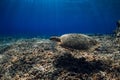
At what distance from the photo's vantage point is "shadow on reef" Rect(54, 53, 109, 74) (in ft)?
20.8

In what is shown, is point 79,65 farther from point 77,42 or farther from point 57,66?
point 77,42

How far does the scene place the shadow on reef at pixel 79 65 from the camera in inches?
249

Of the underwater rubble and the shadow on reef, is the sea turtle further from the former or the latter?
the shadow on reef

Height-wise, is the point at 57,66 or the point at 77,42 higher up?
the point at 77,42

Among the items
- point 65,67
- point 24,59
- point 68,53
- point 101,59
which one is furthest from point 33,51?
point 101,59

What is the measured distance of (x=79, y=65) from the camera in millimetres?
6586

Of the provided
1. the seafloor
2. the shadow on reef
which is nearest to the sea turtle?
the seafloor

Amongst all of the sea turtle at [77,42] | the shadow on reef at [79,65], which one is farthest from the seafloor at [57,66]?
the sea turtle at [77,42]

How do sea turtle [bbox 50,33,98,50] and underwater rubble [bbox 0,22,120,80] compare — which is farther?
sea turtle [bbox 50,33,98,50]

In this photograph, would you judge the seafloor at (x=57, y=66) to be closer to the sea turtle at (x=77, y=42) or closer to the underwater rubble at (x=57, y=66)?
the underwater rubble at (x=57, y=66)

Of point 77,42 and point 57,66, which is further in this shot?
point 77,42

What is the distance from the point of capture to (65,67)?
652cm

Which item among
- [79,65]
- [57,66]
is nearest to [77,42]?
[79,65]

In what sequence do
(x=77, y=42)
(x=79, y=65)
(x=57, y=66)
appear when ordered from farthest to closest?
(x=77, y=42)
(x=57, y=66)
(x=79, y=65)
